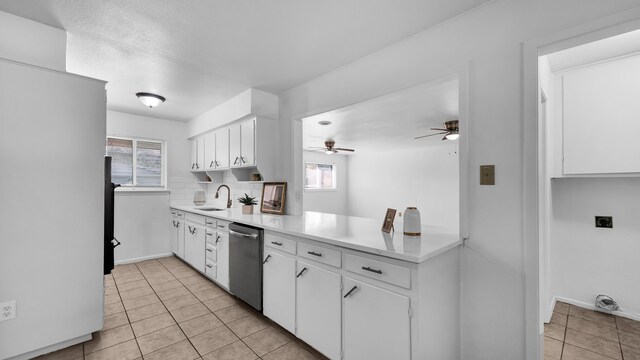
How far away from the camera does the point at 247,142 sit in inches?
137

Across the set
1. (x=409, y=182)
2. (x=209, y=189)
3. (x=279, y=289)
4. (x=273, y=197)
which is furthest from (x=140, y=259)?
(x=409, y=182)

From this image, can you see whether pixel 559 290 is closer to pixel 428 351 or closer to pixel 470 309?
pixel 470 309

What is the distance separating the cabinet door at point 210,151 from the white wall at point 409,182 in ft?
16.7

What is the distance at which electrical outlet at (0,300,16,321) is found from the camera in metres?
1.79

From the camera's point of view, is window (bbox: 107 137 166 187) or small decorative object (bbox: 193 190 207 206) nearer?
window (bbox: 107 137 166 187)

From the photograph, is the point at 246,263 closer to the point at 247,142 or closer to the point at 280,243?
the point at 280,243

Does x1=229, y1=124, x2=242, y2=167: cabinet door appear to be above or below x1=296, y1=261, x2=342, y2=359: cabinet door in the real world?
above

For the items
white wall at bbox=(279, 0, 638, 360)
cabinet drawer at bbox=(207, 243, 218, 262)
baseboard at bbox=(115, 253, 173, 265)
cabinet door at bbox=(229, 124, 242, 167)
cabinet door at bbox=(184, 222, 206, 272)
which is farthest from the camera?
baseboard at bbox=(115, 253, 173, 265)

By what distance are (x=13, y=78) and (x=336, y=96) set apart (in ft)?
8.15

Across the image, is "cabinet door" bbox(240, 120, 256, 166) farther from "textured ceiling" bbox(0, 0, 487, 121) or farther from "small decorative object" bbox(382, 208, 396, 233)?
"small decorative object" bbox(382, 208, 396, 233)

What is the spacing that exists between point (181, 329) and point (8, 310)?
3.77 ft

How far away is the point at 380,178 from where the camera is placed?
8.23 m

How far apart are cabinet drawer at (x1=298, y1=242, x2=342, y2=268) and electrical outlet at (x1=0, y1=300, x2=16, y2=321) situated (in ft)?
6.63

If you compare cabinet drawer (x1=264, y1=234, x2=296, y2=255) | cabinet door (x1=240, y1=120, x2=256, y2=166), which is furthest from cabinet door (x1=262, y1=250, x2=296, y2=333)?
cabinet door (x1=240, y1=120, x2=256, y2=166)
